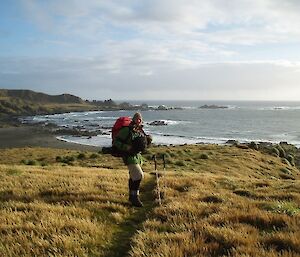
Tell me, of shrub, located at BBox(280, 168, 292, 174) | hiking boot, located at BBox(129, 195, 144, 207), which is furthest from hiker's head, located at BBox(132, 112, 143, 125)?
shrub, located at BBox(280, 168, 292, 174)

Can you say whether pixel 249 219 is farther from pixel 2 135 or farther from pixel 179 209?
pixel 2 135

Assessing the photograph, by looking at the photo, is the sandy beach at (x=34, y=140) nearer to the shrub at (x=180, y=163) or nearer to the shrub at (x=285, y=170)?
the shrub at (x=285, y=170)

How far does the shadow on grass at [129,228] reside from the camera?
22.3ft

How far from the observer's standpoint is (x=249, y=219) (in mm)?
8516

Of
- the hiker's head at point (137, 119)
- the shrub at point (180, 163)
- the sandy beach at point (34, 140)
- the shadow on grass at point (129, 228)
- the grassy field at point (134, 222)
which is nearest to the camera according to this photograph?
the grassy field at point (134, 222)

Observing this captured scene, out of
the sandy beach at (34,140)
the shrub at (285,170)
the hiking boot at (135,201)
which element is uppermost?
the hiking boot at (135,201)

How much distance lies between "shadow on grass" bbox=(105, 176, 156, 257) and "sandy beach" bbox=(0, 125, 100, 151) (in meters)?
56.0

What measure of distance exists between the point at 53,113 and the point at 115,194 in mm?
174943

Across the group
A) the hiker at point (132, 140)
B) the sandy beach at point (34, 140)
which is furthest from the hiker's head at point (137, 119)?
the sandy beach at point (34, 140)

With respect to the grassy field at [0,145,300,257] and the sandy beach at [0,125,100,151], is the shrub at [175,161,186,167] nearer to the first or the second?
the grassy field at [0,145,300,257]

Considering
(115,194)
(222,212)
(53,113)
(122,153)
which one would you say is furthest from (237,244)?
(53,113)

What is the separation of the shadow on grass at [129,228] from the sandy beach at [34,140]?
184ft

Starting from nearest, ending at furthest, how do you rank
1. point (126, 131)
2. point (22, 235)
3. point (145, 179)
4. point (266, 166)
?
point (22, 235) → point (126, 131) → point (145, 179) → point (266, 166)

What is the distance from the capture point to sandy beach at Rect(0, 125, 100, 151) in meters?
71.9
